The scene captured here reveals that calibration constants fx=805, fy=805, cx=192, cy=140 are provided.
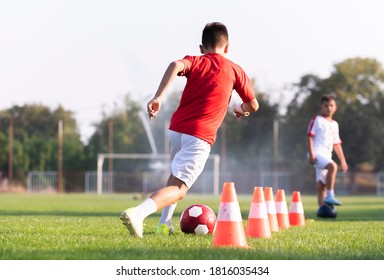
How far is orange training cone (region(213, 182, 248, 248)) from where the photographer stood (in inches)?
255

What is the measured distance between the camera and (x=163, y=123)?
169 ft

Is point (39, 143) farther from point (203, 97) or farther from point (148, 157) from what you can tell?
point (203, 97)

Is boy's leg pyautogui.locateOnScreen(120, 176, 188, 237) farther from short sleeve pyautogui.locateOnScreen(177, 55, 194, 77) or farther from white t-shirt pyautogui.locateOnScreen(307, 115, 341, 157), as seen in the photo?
white t-shirt pyautogui.locateOnScreen(307, 115, 341, 157)

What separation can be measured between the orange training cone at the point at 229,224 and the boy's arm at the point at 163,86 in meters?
0.89

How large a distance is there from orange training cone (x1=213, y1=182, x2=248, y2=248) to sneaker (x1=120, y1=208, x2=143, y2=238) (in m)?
0.75

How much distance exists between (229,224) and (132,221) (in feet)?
2.89

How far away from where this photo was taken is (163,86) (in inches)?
270

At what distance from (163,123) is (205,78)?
44.2m

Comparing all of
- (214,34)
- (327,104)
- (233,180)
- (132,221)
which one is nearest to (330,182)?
(327,104)

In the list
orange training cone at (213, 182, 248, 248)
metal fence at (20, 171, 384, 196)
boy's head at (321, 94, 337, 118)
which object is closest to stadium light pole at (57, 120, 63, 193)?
metal fence at (20, 171, 384, 196)

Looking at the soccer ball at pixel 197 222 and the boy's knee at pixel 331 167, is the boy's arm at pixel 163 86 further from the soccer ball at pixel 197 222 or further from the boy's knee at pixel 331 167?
the boy's knee at pixel 331 167

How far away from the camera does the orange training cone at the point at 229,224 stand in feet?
21.2

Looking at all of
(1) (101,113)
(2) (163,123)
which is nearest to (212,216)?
(2) (163,123)

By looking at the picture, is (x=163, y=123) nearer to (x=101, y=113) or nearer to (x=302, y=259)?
(x=101, y=113)
